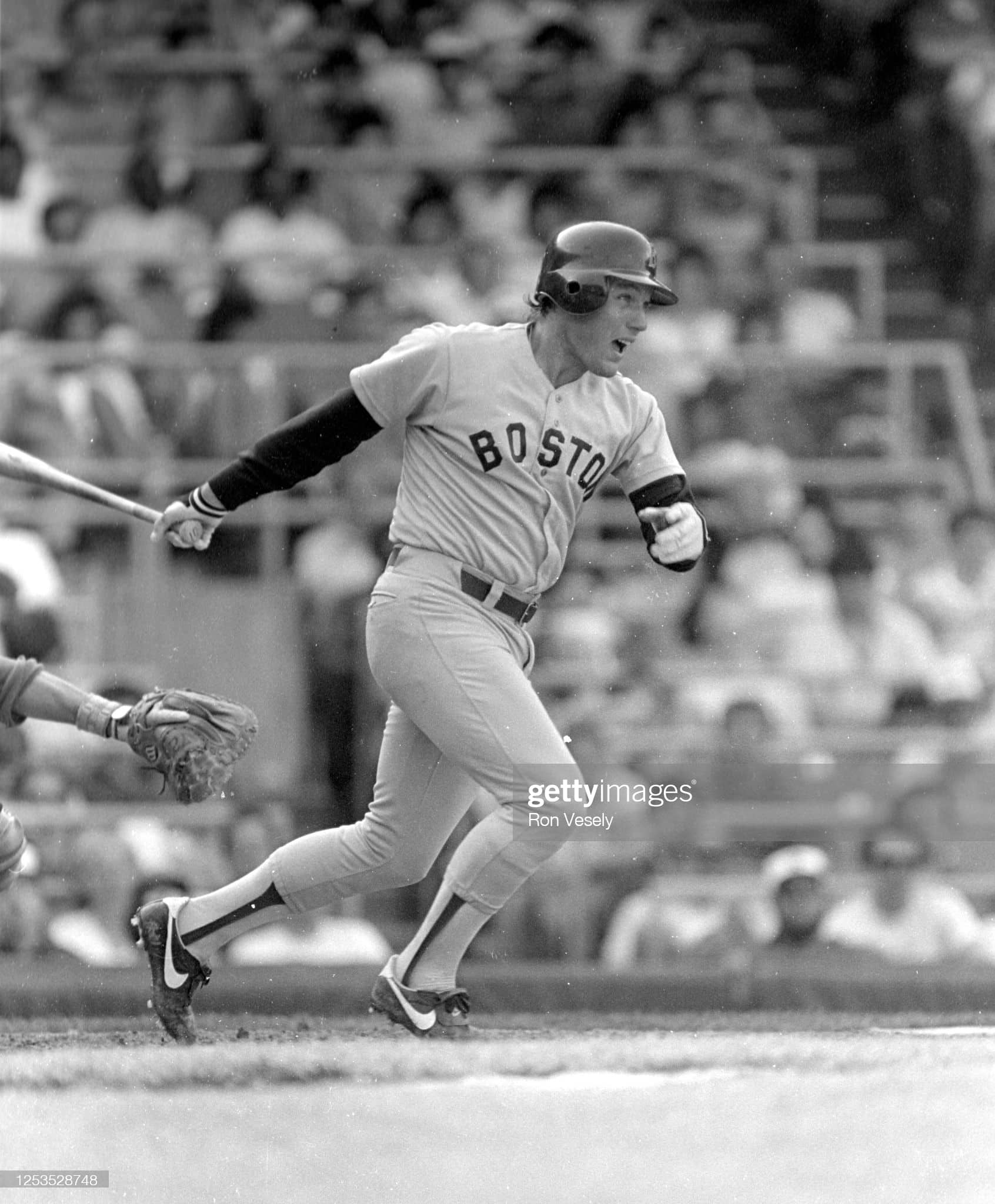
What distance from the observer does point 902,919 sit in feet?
23.4

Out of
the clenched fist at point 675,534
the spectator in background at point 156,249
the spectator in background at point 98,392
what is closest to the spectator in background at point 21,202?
the spectator in background at point 156,249

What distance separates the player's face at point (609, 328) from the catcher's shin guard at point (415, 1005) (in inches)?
54.6

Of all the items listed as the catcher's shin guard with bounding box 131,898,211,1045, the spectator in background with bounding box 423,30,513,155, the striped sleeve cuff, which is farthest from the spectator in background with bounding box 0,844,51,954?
the spectator in background with bounding box 423,30,513,155

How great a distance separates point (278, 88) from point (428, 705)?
660 cm

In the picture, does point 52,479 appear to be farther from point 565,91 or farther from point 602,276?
point 565,91

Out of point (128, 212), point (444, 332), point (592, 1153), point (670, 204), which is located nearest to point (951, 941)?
point (592, 1153)

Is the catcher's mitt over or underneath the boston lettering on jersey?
underneath

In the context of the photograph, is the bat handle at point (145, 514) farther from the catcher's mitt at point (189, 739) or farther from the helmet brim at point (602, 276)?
the helmet brim at point (602, 276)

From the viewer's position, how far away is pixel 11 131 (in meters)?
10.4

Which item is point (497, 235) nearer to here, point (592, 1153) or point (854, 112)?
point (854, 112)

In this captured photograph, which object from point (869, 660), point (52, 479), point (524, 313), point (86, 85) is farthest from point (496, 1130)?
point (86, 85)

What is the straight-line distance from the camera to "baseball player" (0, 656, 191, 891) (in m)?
Answer: 4.64

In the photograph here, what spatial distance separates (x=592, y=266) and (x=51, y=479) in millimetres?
1319

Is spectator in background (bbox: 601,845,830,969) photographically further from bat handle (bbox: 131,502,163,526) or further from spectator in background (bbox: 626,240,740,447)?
bat handle (bbox: 131,502,163,526)
